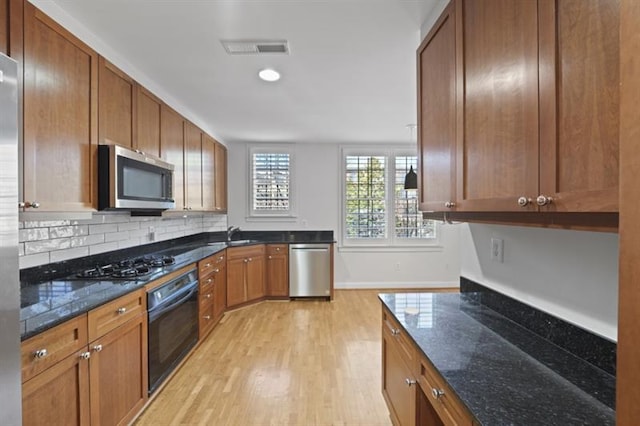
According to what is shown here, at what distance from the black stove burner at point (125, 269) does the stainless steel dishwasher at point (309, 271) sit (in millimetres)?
2170

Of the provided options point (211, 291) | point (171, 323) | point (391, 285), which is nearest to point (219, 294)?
point (211, 291)

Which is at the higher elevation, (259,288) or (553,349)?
(553,349)

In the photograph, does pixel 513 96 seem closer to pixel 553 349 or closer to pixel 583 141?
pixel 583 141

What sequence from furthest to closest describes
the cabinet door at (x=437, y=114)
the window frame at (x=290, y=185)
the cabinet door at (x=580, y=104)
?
1. the window frame at (x=290, y=185)
2. the cabinet door at (x=437, y=114)
3. the cabinet door at (x=580, y=104)

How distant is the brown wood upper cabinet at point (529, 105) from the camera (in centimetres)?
75

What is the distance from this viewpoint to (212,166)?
4.49m

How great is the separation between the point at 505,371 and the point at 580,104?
84cm

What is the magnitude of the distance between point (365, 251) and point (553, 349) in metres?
4.34

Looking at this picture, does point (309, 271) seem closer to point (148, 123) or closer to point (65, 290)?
point (148, 123)

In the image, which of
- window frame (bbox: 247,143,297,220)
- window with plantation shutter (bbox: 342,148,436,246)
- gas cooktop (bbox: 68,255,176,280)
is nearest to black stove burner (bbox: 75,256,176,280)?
gas cooktop (bbox: 68,255,176,280)

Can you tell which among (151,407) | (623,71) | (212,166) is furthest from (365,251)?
(623,71)

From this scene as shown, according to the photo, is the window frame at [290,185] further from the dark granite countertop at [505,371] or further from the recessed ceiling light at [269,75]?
the dark granite countertop at [505,371]

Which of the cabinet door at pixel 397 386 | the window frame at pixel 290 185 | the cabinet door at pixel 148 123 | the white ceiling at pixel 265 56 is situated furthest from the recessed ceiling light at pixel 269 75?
the window frame at pixel 290 185

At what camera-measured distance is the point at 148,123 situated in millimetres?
2730
